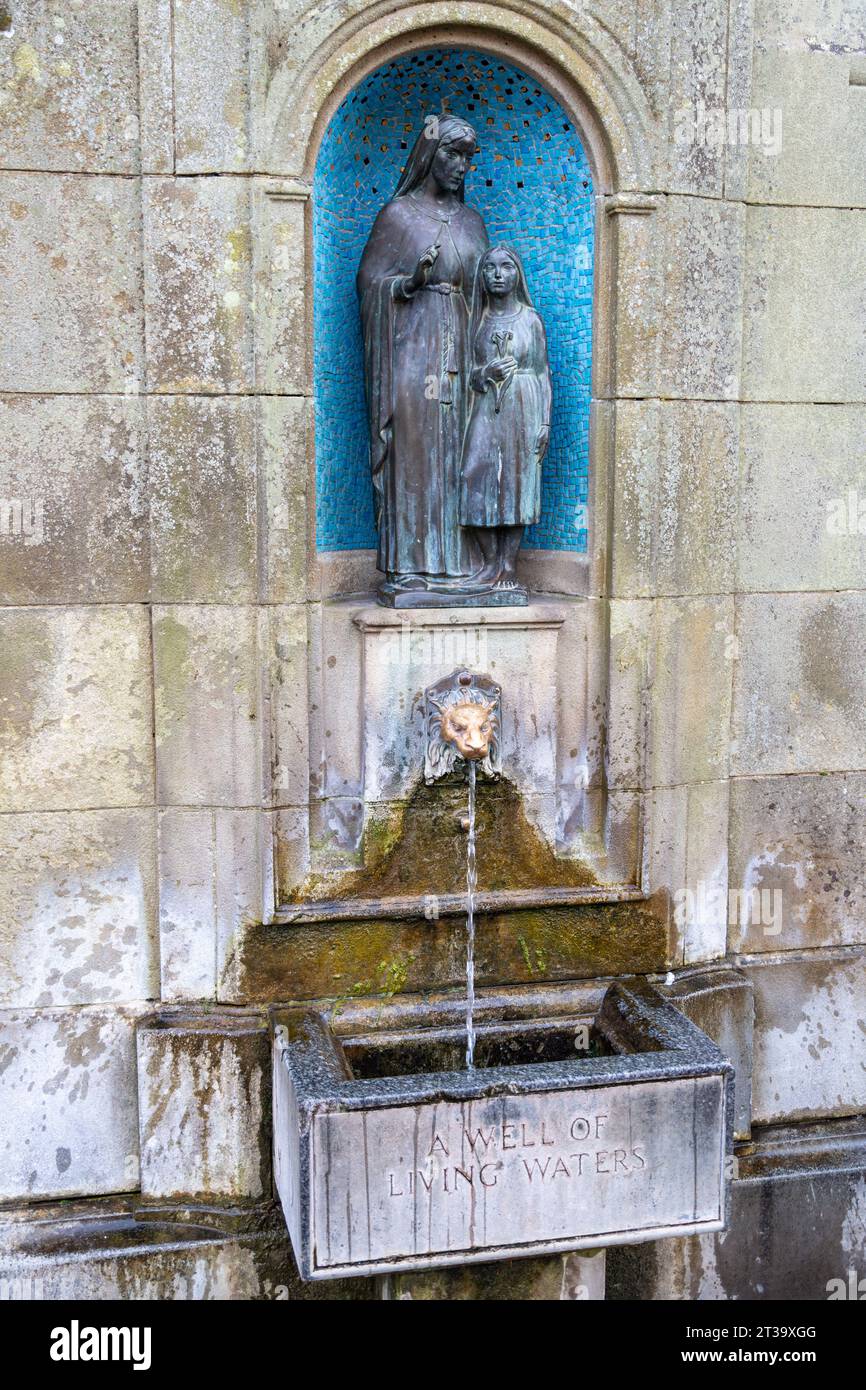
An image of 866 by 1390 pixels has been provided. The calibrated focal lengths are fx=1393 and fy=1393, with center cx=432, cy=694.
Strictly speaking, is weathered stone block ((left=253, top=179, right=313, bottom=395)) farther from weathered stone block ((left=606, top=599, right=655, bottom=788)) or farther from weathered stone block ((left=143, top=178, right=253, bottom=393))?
weathered stone block ((left=606, top=599, right=655, bottom=788))

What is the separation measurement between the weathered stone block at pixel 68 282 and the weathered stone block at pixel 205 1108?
2615 mm

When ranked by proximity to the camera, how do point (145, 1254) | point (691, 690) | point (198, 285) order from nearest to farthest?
point (198, 285) → point (145, 1254) → point (691, 690)

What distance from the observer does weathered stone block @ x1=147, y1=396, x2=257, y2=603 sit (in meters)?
5.43

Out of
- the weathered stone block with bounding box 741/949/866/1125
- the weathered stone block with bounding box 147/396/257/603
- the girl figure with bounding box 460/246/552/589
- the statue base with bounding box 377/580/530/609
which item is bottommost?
the weathered stone block with bounding box 741/949/866/1125

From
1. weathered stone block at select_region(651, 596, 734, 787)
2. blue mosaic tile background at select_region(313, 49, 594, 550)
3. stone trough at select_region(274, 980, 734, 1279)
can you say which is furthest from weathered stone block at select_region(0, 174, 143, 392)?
stone trough at select_region(274, 980, 734, 1279)

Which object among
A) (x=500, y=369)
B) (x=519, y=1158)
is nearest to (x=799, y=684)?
(x=500, y=369)

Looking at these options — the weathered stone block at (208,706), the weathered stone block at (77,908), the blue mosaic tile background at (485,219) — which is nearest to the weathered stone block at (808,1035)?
the blue mosaic tile background at (485,219)

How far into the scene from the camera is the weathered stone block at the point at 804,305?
19.4 feet

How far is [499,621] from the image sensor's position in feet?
19.3

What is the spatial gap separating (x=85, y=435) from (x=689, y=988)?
3441 mm

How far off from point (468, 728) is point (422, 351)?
1.59 m

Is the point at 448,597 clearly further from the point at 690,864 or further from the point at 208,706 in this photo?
the point at 690,864

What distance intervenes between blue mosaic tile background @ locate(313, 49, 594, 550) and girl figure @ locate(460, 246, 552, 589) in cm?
24
